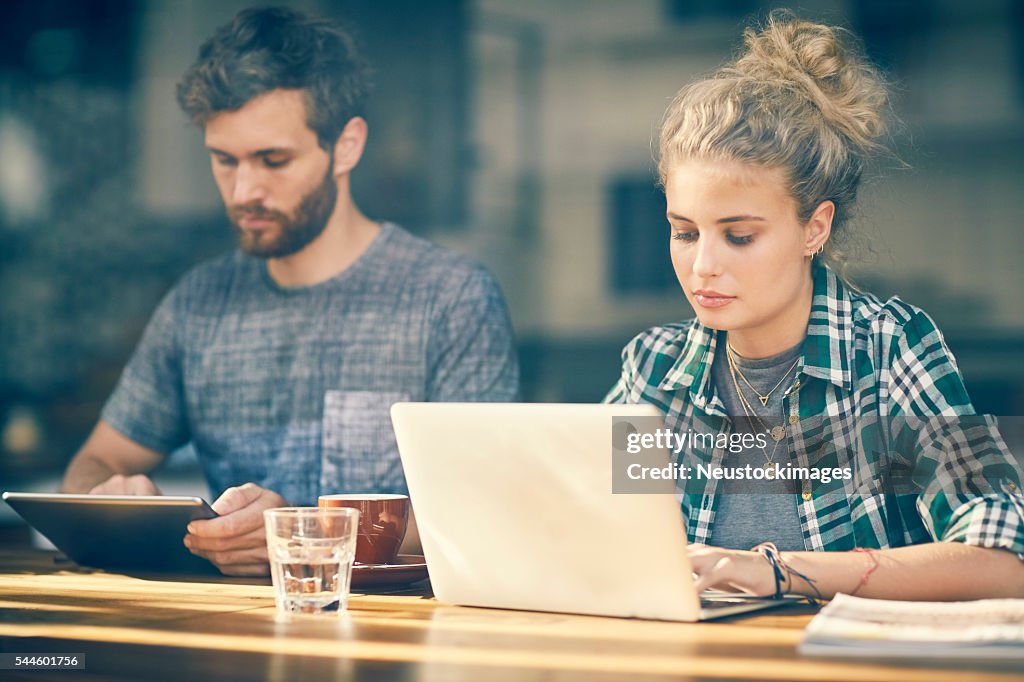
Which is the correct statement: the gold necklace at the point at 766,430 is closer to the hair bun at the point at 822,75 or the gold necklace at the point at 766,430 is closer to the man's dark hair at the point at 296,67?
the hair bun at the point at 822,75

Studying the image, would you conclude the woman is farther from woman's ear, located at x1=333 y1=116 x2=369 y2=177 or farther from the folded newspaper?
woman's ear, located at x1=333 y1=116 x2=369 y2=177

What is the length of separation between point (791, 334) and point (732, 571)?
0.74 metres

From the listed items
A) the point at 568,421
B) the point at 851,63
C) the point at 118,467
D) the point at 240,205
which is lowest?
the point at 118,467

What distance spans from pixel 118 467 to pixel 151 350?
31 cm

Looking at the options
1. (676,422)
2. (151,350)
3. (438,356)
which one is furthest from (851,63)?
(151,350)

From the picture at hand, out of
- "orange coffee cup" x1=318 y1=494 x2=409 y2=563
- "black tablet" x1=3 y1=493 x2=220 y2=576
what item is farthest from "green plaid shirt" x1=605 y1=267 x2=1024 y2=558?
"black tablet" x1=3 y1=493 x2=220 y2=576

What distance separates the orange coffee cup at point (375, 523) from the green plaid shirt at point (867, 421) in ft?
→ 1.90

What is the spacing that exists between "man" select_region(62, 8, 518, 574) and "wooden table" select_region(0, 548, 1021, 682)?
116 cm

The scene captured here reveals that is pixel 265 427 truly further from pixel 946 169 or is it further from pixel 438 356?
pixel 946 169

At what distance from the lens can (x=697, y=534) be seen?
2094 millimetres

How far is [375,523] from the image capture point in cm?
176

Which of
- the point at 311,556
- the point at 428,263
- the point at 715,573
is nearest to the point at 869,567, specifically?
the point at 715,573

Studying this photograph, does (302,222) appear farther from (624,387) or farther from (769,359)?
(769,359)

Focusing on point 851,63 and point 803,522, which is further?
point 851,63
